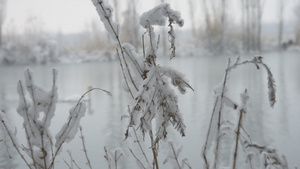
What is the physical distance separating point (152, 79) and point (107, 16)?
29 cm

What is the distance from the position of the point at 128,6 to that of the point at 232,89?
20424 millimetres

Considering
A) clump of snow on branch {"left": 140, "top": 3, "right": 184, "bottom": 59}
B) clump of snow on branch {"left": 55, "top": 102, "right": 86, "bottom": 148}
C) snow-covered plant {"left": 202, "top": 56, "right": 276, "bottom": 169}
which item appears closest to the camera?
snow-covered plant {"left": 202, "top": 56, "right": 276, "bottom": 169}

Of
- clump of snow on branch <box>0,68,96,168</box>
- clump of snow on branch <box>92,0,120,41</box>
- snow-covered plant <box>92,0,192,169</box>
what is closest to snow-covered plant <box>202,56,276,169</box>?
snow-covered plant <box>92,0,192,169</box>

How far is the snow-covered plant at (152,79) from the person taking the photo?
95 centimetres

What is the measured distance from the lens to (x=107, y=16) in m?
1.04

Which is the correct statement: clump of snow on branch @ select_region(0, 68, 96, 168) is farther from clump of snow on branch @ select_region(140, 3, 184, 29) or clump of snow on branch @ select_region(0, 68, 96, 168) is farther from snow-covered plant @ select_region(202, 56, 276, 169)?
snow-covered plant @ select_region(202, 56, 276, 169)

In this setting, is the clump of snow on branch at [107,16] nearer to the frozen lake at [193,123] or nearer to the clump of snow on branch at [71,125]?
the clump of snow on branch at [71,125]

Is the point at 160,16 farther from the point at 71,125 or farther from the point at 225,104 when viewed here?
the point at 71,125

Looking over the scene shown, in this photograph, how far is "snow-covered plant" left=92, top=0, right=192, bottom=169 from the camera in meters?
0.95

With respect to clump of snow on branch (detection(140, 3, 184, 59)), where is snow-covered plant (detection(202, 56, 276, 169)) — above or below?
below

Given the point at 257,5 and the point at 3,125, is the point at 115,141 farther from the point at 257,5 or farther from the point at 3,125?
Answer: the point at 257,5

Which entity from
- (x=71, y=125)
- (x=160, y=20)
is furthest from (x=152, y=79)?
(x=71, y=125)

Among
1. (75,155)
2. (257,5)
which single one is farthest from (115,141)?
(257,5)

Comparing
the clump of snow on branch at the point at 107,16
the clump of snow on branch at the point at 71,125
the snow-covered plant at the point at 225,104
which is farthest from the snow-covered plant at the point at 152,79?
the clump of snow on branch at the point at 71,125
